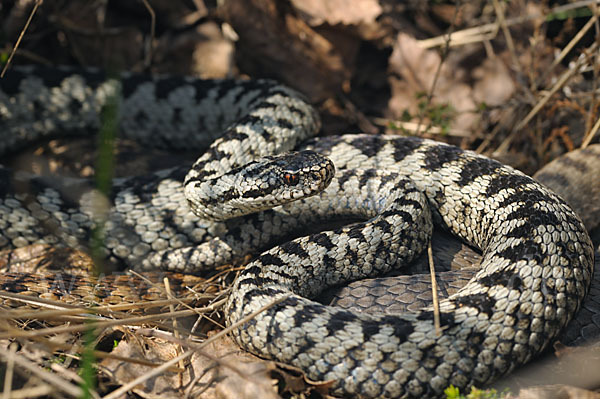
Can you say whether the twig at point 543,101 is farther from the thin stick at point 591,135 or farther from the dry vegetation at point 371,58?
the thin stick at point 591,135

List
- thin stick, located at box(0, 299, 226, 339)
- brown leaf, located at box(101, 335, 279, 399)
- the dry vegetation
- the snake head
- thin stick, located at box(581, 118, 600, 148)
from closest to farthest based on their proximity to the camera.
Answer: thin stick, located at box(0, 299, 226, 339), brown leaf, located at box(101, 335, 279, 399), the snake head, thin stick, located at box(581, 118, 600, 148), the dry vegetation

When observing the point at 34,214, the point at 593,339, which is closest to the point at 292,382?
the point at 593,339

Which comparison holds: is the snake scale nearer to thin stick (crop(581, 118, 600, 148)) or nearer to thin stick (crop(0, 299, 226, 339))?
thin stick (crop(0, 299, 226, 339))

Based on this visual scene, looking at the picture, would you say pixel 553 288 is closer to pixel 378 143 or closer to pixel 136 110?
pixel 378 143

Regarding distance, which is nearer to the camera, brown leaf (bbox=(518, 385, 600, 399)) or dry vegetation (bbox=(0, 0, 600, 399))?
brown leaf (bbox=(518, 385, 600, 399))

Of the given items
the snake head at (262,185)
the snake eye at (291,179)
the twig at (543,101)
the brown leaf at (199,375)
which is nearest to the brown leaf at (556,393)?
the brown leaf at (199,375)

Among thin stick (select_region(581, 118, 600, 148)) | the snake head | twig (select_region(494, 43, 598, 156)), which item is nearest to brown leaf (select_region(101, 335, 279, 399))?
the snake head
